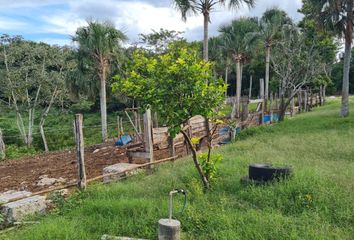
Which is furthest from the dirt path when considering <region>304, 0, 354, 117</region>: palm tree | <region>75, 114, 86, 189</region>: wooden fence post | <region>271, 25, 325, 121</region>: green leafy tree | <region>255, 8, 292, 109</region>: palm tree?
<region>255, 8, 292, 109</region>: palm tree

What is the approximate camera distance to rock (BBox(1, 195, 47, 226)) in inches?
196

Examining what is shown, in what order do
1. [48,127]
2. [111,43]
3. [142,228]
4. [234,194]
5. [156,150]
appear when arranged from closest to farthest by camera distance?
1. [142,228]
2. [234,194]
3. [156,150]
4. [111,43]
5. [48,127]

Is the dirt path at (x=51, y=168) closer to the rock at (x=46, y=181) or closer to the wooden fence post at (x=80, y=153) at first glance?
the rock at (x=46, y=181)

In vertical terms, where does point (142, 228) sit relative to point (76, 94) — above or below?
below

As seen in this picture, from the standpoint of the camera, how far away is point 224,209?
4.59m

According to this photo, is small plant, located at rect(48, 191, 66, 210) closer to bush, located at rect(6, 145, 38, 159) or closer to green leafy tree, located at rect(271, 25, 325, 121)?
bush, located at rect(6, 145, 38, 159)

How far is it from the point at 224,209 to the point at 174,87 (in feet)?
6.22

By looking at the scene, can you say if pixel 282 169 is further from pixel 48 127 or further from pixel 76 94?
pixel 48 127

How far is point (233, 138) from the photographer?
37.9 ft

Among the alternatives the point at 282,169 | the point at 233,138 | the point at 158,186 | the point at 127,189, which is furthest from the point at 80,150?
the point at 233,138

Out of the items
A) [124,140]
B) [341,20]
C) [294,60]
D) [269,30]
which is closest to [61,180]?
[124,140]

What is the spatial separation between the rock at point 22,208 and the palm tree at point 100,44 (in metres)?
10.8

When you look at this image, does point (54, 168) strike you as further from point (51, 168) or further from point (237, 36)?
point (237, 36)

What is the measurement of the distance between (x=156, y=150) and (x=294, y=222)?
6293 millimetres
